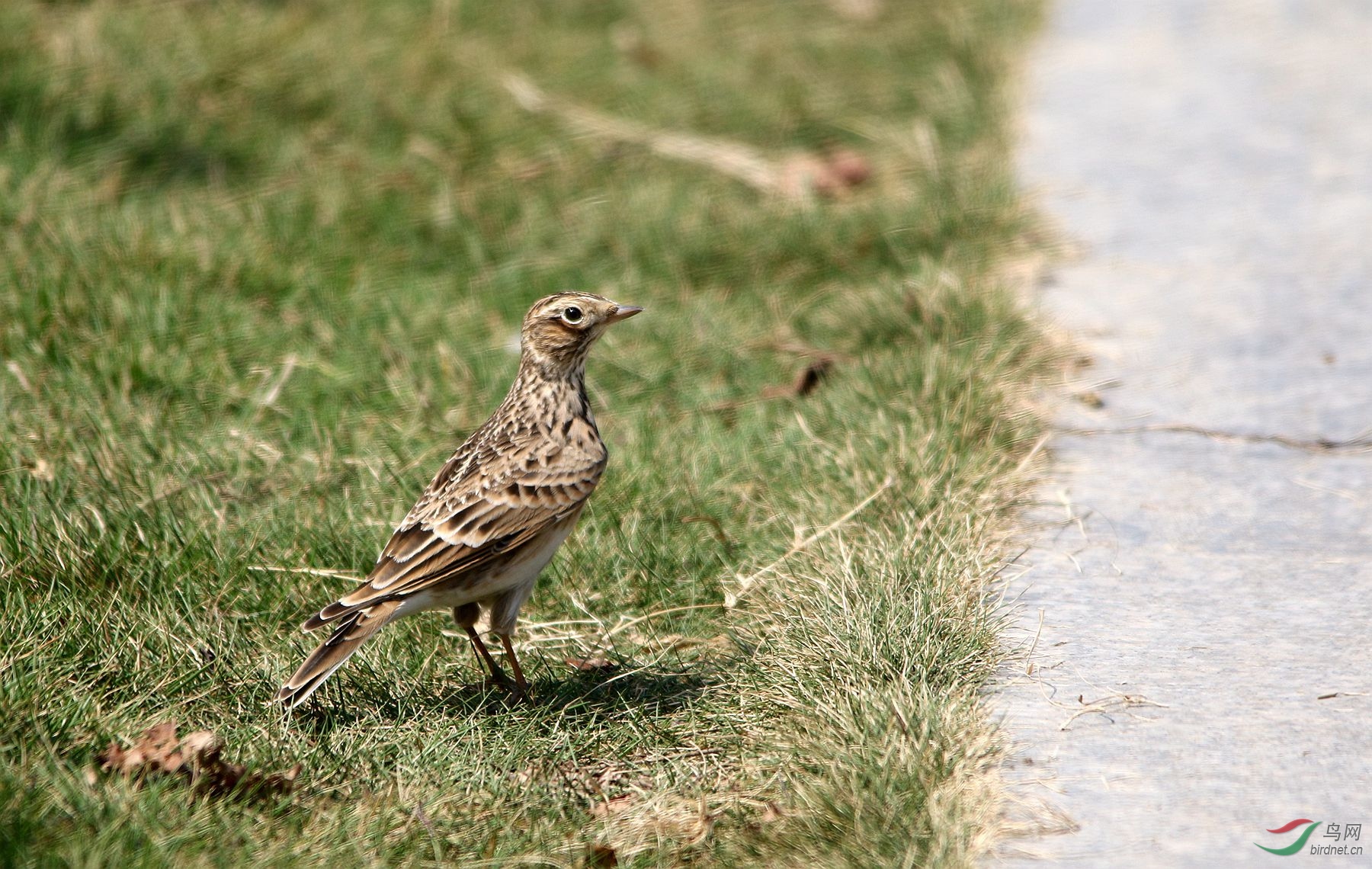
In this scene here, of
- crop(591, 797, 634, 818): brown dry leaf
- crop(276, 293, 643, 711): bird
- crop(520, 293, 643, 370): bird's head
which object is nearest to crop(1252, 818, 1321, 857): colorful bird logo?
crop(591, 797, 634, 818): brown dry leaf

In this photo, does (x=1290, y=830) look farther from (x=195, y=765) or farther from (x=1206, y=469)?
(x=195, y=765)

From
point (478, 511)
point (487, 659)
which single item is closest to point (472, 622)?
point (487, 659)

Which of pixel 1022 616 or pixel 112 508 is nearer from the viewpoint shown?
pixel 1022 616

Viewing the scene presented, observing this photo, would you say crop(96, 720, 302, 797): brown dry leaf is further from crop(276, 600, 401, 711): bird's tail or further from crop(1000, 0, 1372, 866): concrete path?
crop(1000, 0, 1372, 866): concrete path

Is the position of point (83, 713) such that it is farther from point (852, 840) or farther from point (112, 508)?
point (852, 840)

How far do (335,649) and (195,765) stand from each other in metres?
0.51

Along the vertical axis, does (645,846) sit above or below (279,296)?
below

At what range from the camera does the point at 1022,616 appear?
4387 mm

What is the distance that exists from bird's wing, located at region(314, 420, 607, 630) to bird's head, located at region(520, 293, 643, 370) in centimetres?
36

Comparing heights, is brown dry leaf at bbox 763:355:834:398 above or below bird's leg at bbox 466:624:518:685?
above

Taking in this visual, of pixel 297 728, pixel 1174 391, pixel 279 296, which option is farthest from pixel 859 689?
pixel 279 296

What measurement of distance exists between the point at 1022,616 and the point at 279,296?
13.3 feet

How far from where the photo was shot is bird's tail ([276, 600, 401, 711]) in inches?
160

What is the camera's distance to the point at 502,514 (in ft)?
14.7
